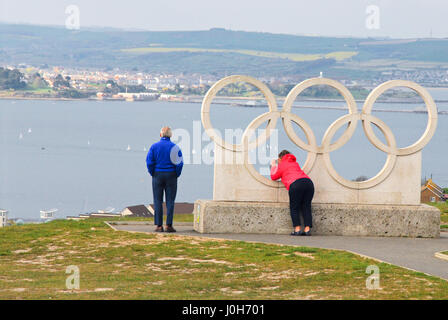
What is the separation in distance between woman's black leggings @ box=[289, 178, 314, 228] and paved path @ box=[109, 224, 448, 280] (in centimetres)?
30

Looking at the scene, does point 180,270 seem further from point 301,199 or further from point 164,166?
point 301,199

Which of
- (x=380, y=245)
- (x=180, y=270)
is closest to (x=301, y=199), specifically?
(x=380, y=245)

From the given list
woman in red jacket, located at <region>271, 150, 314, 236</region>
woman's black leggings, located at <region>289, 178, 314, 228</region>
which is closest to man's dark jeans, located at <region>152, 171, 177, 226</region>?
woman in red jacket, located at <region>271, 150, 314, 236</region>

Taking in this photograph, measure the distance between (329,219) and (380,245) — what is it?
4.06 feet

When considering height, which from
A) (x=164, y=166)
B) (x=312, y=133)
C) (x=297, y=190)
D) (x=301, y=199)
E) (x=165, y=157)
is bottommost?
(x=301, y=199)

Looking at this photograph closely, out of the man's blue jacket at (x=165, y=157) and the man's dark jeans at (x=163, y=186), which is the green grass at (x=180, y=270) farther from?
the man's blue jacket at (x=165, y=157)

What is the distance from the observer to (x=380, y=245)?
1166cm

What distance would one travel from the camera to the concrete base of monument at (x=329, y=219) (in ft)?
41.2

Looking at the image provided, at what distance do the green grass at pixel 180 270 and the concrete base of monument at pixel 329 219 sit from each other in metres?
0.89

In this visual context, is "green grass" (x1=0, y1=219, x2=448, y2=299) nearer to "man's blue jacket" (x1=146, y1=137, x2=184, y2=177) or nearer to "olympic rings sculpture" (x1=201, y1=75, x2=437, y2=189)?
"man's blue jacket" (x1=146, y1=137, x2=184, y2=177)

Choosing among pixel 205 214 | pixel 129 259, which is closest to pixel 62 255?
pixel 129 259

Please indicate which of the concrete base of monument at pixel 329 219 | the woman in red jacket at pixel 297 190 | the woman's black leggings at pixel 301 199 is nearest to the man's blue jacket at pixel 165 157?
the concrete base of monument at pixel 329 219

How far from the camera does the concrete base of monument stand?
1256cm
